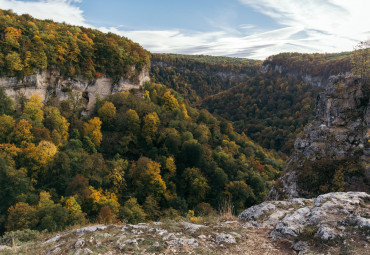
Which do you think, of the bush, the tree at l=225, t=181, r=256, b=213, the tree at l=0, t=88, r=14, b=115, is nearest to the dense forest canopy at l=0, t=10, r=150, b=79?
the tree at l=0, t=88, r=14, b=115

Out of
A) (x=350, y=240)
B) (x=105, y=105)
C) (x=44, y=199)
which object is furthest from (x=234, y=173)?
(x=350, y=240)

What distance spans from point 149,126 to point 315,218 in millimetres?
45761

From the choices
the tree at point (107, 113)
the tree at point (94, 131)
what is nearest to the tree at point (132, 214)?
the tree at point (94, 131)

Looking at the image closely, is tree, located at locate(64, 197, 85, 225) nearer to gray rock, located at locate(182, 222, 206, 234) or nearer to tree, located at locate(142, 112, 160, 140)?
gray rock, located at locate(182, 222, 206, 234)

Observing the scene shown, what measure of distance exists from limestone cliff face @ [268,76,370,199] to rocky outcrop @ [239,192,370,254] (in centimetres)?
548

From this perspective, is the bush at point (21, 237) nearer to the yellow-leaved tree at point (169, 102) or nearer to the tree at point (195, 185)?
the tree at point (195, 185)

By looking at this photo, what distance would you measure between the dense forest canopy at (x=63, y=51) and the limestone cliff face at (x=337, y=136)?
47.1m

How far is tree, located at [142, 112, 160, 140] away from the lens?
172 feet

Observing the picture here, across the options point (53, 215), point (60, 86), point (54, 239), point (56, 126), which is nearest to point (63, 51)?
point (60, 86)

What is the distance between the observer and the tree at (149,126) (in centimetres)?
5241

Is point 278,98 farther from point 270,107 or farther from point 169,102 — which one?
point 169,102

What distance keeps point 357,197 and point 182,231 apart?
25.7 ft

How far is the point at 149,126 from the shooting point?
52688mm

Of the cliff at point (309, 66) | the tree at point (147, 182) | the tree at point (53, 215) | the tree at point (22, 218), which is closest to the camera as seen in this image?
the tree at point (22, 218)
